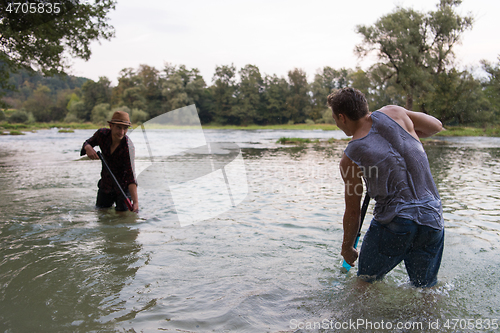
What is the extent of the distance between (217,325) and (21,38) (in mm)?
17010

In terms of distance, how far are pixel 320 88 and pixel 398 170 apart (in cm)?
9751

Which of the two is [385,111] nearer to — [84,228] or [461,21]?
[84,228]

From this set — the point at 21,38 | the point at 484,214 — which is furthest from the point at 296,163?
the point at 21,38

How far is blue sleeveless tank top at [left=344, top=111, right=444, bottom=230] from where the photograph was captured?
2449 mm

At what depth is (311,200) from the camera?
7641mm

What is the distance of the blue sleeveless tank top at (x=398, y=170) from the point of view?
8.04 feet

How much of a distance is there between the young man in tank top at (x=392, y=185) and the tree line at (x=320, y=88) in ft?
60.2

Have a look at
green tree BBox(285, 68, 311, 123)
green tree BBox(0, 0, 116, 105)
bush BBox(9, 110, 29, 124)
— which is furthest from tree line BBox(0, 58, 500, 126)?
green tree BBox(0, 0, 116, 105)

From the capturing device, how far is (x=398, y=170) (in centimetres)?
246

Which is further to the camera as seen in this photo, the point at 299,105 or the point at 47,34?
the point at 299,105

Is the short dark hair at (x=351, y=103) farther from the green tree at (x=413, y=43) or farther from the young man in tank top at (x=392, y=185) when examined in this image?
the green tree at (x=413, y=43)

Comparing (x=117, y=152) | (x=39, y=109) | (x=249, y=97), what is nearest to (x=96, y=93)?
(x=39, y=109)

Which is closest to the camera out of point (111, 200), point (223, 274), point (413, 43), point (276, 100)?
point (223, 274)

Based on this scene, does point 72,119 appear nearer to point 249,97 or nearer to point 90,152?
point 249,97
